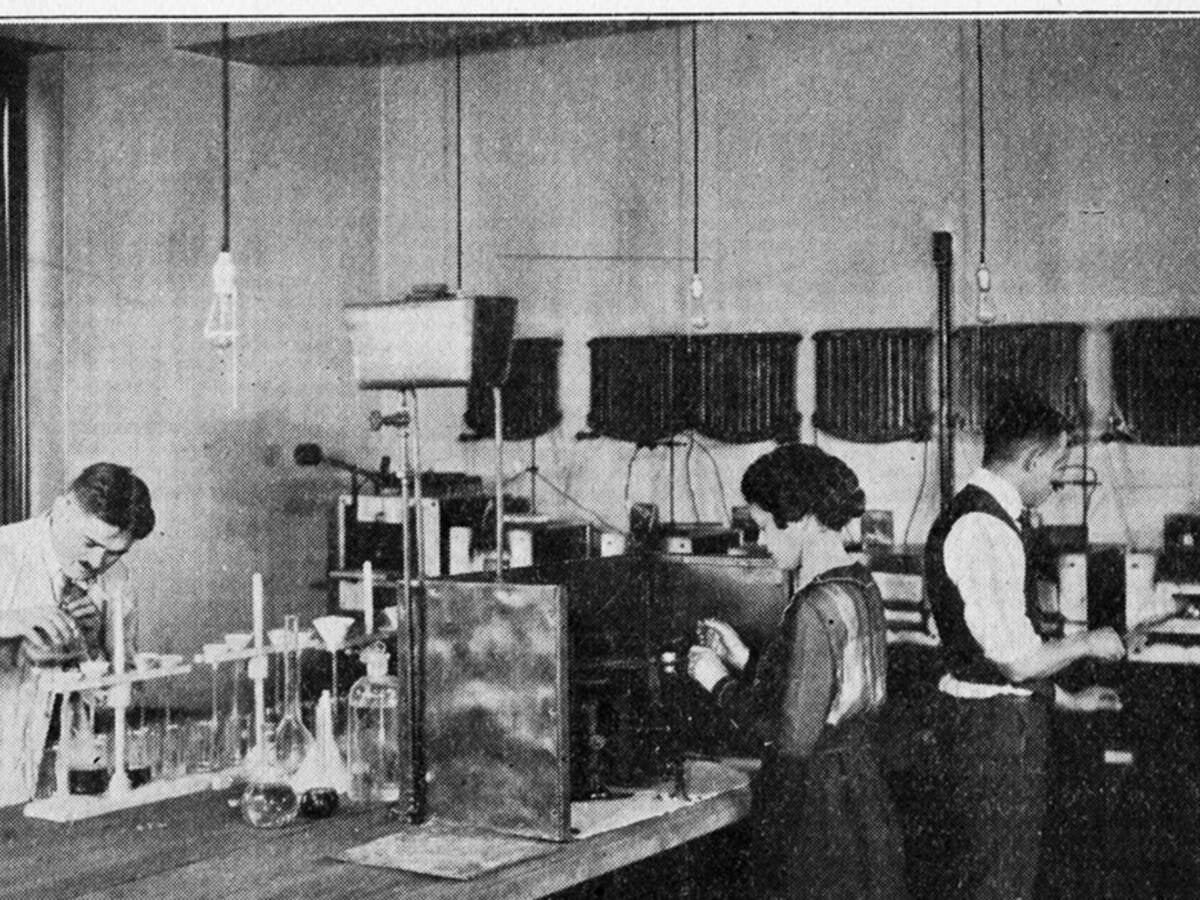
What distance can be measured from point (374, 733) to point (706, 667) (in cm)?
76

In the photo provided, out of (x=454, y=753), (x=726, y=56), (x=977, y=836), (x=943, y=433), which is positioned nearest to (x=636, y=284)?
(x=726, y=56)

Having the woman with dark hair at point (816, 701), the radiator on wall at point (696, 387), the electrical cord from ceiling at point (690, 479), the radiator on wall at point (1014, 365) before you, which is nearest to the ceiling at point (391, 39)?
the radiator on wall at point (696, 387)


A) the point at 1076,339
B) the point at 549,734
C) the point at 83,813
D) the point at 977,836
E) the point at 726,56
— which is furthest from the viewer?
the point at 726,56

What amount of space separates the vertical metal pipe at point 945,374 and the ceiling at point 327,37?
1739mm

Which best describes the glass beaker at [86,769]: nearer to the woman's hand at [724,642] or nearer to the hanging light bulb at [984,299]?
the woman's hand at [724,642]

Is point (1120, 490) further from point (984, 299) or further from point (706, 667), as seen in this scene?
point (706, 667)

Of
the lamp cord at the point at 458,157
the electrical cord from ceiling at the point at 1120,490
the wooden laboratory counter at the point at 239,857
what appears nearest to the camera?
the wooden laboratory counter at the point at 239,857

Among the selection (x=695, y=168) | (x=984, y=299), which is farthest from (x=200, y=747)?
(x=695, y=168)

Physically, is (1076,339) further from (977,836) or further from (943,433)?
(977,836)

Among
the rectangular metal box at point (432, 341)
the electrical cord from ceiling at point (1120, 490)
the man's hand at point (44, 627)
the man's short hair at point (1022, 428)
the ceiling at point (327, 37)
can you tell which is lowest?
the man's hand at point (44, 627)

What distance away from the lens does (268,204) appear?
25.0 feet

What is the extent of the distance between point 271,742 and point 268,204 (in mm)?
4837

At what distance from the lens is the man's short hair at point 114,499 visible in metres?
3.71

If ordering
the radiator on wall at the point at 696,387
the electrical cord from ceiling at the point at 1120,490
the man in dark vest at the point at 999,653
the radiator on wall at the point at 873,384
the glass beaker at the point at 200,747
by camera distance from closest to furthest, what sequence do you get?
the glass beaker at the point at 200,747 → the man in dark vest at the point at 999,653 → the electrical cord from ceiling at the point at 1120,490 → the radiator on wall at the point at 873,384 → the radiator on wall at the point at 696,387
